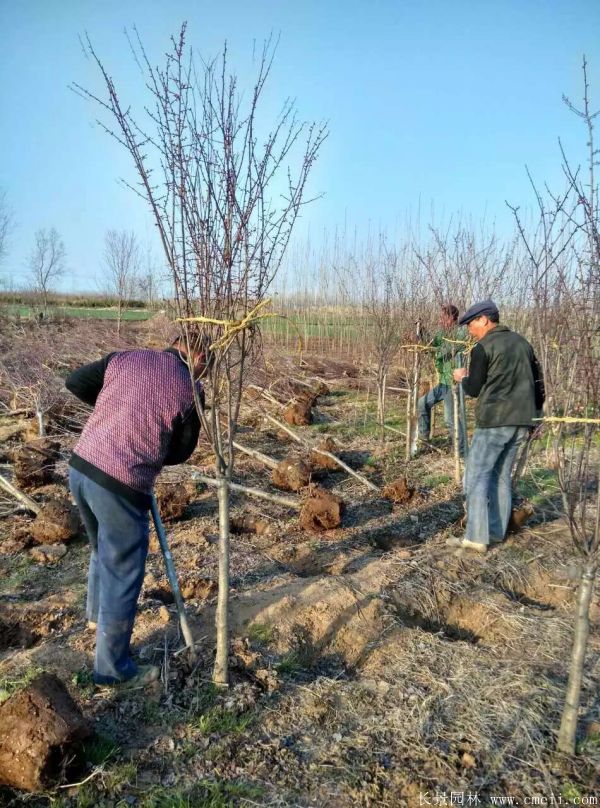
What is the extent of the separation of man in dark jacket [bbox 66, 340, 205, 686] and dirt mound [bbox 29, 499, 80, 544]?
2146 millimetres

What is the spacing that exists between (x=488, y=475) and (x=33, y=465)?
15.2 ft

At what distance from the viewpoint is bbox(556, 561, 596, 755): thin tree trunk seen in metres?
2.29

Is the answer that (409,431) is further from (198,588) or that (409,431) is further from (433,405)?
(198,588)

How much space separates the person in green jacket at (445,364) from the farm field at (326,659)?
5.34 ft

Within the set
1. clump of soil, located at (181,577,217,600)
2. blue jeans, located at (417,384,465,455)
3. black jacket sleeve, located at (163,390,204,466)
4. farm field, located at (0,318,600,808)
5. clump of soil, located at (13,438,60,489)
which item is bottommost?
farm field, located at (0,318,600,808)

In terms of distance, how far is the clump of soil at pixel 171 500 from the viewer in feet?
16.9

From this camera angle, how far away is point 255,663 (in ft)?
9.75

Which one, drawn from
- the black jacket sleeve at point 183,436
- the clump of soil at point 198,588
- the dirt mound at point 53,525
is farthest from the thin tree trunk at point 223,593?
the dirt mound at point 53,525

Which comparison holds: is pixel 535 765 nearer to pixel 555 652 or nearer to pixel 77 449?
pixel 555 652

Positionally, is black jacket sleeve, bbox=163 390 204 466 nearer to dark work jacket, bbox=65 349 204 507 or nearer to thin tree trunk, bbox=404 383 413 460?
dark work jacket, bbox=65 349 204 507

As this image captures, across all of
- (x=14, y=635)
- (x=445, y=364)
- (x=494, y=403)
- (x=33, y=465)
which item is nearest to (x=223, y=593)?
(x=14, y=635)

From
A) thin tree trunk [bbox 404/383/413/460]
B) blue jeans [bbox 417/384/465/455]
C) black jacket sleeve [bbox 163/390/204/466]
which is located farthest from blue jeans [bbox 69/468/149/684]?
blue jeans [bbox 417/384/465/455]

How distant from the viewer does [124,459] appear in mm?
2615

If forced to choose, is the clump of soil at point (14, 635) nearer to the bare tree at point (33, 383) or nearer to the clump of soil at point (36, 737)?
the clump of soil at point (36, 737)
